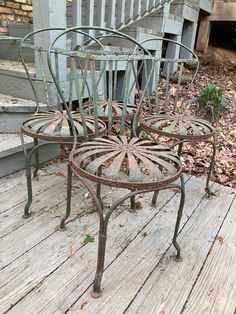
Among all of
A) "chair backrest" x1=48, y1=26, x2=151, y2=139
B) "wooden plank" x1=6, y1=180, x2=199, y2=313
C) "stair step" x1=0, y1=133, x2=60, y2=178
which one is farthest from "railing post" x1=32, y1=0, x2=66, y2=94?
"wooden plank" x1=6, y1=180, x2=199, y2=313

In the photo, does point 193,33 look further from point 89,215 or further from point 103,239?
point 103,239

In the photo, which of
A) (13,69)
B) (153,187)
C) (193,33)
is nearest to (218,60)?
(193,33)

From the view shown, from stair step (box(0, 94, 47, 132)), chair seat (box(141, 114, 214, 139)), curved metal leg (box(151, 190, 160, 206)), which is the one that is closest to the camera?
chair seat (box(141, 114, 214, 139))

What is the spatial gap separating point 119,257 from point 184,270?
1.05 ft

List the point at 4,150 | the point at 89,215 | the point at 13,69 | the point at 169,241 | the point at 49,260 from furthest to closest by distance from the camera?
the point at 13,69, the point at 4,150, the point at 89,215, the point at 169,241, the point at 49,260

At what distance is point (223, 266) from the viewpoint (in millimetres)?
1466

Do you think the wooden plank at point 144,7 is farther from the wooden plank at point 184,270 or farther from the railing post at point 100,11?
the wooden plank at point 184,270

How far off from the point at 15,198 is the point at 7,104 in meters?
0.75

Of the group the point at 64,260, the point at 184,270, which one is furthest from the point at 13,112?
the point at 184,270

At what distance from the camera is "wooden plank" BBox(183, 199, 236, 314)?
125 cm

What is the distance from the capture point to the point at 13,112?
2.20 metres

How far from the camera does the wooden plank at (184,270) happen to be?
48.9 inches

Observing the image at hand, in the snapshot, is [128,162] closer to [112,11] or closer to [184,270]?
[184,270]

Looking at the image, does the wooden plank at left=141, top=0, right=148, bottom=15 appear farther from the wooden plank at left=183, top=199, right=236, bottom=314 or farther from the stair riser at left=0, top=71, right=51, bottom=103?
the wooden plank at left=183, top=199, right=236, bottom=314
